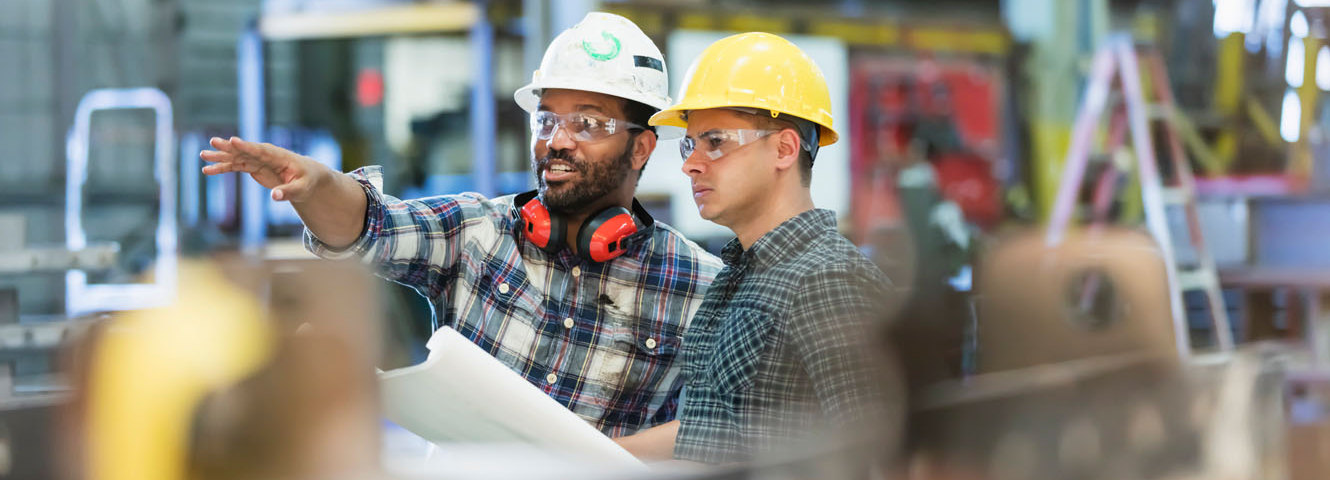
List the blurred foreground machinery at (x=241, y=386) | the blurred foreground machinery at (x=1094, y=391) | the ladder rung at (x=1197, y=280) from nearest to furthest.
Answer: the blurred foreground machinery at (x=241, y=386)
the blurred foreground machinery at (x=1094, y=391)
the ladder rung at (x=1197, y=280)

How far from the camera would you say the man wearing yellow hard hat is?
170cm

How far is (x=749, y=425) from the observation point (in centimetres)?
175

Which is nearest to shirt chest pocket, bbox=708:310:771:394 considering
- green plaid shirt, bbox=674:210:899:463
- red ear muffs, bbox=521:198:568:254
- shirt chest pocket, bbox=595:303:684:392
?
green plaid shirt, bbox=674:210:899:463

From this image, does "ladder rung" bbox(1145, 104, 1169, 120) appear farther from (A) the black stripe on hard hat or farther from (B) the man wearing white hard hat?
(B) the man wearing white hard hat

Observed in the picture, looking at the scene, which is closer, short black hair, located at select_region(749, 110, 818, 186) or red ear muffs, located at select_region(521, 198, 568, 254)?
short black hair, located at select_region(749, 110, 818, 186)

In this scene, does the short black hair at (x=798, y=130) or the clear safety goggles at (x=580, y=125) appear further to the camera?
the clear safety goggles at (x=580, y=125)

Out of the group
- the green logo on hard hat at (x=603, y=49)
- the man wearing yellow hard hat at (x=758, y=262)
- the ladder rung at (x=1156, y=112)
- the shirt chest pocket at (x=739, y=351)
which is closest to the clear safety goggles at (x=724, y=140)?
the man wearing yellow hard hat at (x=758, y=262)

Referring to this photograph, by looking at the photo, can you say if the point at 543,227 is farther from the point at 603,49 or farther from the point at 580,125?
the point at 603,49

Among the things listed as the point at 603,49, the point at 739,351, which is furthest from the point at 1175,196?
the point at 739,351

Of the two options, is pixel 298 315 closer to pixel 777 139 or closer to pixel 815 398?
pixel 815 398

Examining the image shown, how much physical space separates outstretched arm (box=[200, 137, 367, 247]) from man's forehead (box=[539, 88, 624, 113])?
0.40 metres

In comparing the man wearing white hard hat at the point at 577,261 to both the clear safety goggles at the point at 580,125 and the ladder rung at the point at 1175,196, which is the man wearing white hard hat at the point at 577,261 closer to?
the clear safety goggles at the point at 580,125

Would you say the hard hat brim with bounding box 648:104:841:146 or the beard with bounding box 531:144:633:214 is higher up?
the hard hat brim with bounding box 648:104:841:146

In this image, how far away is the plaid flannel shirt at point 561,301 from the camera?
89.2 inches
